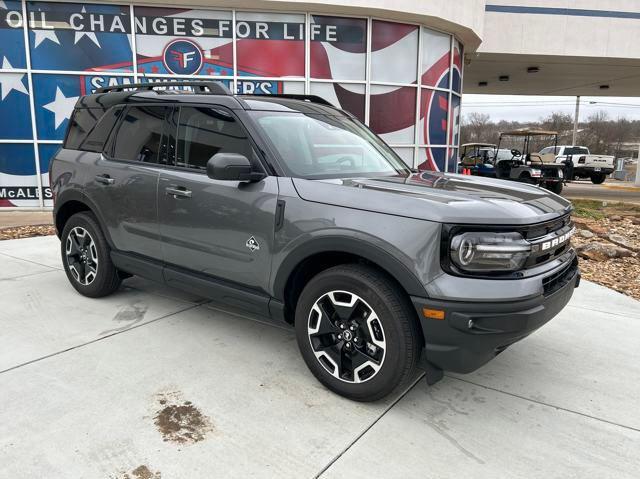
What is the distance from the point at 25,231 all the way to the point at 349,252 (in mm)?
7413

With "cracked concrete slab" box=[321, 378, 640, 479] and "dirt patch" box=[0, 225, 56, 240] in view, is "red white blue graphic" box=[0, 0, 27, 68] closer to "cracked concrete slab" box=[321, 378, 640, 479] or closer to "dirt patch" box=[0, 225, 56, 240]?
"dirt patch" box=[0, 225, 56, 240]

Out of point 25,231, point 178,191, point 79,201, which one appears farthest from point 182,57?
point 178,191

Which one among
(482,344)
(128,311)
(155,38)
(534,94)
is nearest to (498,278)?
(482,344)

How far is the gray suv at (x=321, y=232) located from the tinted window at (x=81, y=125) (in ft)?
0.19

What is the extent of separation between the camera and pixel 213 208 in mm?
3479

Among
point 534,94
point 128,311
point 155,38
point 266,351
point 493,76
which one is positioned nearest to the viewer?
point 266,351

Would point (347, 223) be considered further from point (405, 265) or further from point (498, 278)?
point (498, 278)

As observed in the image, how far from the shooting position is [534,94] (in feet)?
81.8

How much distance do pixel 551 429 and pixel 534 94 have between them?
83.2 feet

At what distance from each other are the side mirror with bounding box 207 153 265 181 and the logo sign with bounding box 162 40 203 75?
8425 mm

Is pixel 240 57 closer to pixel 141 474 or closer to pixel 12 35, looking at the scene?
pixel 12 35

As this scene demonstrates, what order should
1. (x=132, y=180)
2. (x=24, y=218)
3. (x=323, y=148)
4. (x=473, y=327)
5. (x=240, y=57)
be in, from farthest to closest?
(x=240, y=57) → (x=24, y=218) → (x=132, y=180) → (x=323, y=148) → (x=473, y=327)

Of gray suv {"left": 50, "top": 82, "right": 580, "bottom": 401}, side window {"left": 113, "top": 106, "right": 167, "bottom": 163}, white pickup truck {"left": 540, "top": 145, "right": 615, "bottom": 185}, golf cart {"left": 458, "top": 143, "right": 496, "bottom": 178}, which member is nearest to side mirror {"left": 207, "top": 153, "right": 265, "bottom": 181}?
gray suv {"left": 50, "top": 82, "right": 580, "bottom": 401}

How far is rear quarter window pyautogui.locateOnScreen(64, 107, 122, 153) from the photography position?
177 inches
